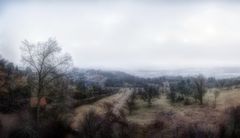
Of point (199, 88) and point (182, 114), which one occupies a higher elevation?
point (199, 88)

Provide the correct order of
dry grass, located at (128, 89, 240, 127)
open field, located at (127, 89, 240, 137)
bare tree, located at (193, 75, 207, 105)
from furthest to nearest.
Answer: bare tree, located at (193, 75, 207, 105), dry grass, located at (128, 89, 240, 127), open field, located at (127, 89, 240, 137)

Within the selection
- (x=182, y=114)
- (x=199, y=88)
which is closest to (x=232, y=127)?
(x=182, y=114)

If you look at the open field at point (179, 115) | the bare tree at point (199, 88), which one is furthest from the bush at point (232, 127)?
the bare tree at point (199, 88)

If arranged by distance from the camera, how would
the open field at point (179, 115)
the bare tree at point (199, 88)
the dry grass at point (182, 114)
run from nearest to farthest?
the open field at point (179, 115) < the dry grass at point (182, 114) < the bare tree at point (199, 88)

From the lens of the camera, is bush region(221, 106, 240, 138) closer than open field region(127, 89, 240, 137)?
Yes

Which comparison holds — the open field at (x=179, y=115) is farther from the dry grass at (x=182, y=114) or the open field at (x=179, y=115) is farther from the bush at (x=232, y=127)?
the bush at (x=232, y=127)

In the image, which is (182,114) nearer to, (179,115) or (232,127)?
(179,115)

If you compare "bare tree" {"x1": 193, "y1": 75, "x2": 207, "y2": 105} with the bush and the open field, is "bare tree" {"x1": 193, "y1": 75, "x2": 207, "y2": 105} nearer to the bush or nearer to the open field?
the open field

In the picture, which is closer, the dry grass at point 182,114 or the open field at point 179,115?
the open field at point 179,115

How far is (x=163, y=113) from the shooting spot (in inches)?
2270

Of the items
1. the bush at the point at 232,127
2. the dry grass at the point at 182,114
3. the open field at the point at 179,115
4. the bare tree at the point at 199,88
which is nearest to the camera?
the bush at the point at 232,127

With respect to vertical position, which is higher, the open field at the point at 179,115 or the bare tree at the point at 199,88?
the bare tree at the point at 199,88

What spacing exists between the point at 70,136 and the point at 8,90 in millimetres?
18584

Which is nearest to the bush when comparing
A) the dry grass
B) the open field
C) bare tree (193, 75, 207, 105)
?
the open field
